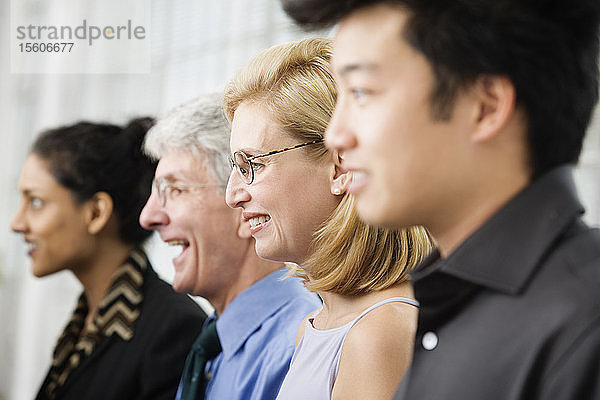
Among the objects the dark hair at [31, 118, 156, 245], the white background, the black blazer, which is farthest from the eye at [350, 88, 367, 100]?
the white background

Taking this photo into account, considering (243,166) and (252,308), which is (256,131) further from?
(252,308)

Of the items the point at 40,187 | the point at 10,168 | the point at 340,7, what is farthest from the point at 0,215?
the point at 340,7

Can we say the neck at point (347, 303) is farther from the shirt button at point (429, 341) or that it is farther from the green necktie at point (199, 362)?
the green necktie at point (199, 362)

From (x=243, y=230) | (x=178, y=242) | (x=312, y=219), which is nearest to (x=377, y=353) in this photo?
(x=312, y=219)

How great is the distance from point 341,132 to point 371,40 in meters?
0.11

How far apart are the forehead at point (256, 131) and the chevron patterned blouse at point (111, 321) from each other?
95cm

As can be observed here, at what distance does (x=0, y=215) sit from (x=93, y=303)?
2.62 m

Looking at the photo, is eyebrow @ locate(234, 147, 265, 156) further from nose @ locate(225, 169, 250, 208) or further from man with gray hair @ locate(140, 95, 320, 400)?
man with gray hair @ locate(140, 95, 320, 400)

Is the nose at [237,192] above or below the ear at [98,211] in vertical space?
above

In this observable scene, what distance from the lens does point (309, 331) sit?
1.38m

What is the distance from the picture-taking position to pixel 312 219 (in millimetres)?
1329

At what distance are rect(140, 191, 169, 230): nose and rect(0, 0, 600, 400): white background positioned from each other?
116cm

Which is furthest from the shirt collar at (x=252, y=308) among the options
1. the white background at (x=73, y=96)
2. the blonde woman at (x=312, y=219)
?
the white background at (x=73, y=96)

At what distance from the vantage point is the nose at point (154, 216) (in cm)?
194
